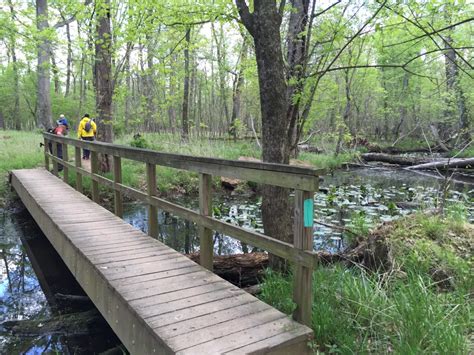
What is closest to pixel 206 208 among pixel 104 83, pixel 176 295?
pixel 176 295

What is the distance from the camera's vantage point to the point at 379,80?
98.4 feet

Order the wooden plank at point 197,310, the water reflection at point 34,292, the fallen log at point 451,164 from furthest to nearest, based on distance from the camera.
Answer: the fallen log at point 451,164 → the water reflection at point 34,292 → the wooden plank at point 197,310

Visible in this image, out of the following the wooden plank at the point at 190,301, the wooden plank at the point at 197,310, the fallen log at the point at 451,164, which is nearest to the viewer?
the wooden plank at the point at 197,310

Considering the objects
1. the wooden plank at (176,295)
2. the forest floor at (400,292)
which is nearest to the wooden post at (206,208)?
the wooden plank at (176,295)

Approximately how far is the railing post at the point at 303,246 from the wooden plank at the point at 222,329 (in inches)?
7.2

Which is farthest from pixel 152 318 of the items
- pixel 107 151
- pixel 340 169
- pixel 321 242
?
pixel 340 169

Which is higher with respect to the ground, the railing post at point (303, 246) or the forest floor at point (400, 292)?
the railing post at point (303, 246)

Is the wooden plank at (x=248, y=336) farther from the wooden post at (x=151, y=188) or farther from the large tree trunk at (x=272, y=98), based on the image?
the wooden post at (x=151, y=188)

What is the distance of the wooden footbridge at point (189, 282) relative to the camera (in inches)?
105

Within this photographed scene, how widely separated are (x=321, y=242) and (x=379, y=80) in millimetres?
26355

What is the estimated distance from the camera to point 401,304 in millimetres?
3088

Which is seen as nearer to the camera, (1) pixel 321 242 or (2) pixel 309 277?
(2) pixel 309 277

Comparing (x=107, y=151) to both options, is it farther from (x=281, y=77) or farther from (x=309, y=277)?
(x=309, y=277)

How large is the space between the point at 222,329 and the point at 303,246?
2.80ft
